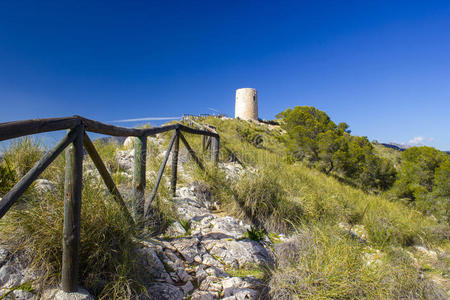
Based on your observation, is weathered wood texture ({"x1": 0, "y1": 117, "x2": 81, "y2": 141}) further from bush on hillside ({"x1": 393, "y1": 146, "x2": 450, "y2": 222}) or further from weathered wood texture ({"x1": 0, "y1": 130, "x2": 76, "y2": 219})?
bush on hillside ({"x1": 393, "y1": 146, "x2": 450, "y2": 222})

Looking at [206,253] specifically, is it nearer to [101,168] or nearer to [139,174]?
[139,174]

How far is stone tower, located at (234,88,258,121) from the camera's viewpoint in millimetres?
42938

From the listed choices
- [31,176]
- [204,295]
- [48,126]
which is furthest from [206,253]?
[48,126]

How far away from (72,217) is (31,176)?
367 millimetres

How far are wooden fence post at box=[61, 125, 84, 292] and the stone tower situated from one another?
138 ft

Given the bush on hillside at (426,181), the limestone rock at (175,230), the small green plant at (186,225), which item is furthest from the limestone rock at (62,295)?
the bush on hillside at (426,181)

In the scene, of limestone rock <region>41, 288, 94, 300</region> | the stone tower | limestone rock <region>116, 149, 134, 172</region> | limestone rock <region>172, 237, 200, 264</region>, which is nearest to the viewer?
limestone rock <region>41, 288, 94, 300</region>

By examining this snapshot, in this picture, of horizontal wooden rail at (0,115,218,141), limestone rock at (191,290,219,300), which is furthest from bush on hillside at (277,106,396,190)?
horizontal wooden rail at (0,115,218,141)

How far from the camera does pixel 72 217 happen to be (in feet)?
4.83

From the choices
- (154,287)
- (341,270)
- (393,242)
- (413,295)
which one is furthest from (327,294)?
(393,242)

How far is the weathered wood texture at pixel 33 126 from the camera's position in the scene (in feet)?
3.56

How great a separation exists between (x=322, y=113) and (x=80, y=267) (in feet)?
56.4

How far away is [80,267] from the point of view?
160 cm

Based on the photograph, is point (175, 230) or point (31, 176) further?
point (175, 230)
